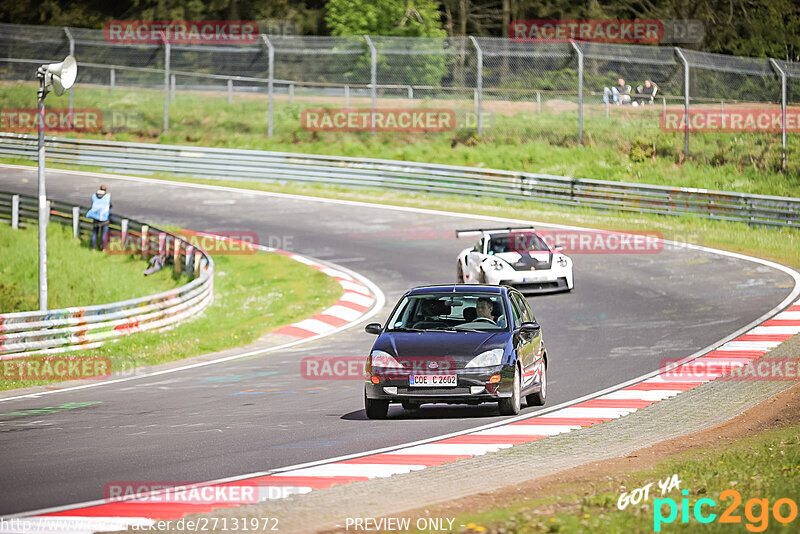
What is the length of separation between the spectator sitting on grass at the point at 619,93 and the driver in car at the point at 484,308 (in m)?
23.3

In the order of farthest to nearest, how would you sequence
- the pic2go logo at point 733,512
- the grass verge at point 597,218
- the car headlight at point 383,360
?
the grass verge at point 597,218, the car headlight at point 383,360, the pic2go logo at point 733,512

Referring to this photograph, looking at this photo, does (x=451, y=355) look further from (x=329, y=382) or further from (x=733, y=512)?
(x=733, y=512)

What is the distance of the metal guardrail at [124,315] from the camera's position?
17.2 meters

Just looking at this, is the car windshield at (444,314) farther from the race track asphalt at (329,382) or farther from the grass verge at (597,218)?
the grass verge at (597,218)

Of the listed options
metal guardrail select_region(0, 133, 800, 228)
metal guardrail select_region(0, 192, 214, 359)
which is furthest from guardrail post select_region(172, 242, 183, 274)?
metal guardrail select_region(0, 133, 800, 228)

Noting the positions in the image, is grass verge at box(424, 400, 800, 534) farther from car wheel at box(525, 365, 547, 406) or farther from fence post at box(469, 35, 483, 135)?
fence post at box(469, 35, 483, 135)

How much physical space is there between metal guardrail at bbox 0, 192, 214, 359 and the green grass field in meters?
13.2

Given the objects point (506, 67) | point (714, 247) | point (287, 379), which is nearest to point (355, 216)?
point (506, 67)

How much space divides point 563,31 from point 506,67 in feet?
83.0

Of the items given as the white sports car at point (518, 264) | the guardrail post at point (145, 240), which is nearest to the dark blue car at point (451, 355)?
the white sports car at point (518, 264)

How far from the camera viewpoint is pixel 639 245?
2681 cm

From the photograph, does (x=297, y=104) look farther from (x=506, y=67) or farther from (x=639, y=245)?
(x=639, y=245)

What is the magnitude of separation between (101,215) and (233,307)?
6317mm

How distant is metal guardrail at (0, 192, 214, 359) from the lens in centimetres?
1723
